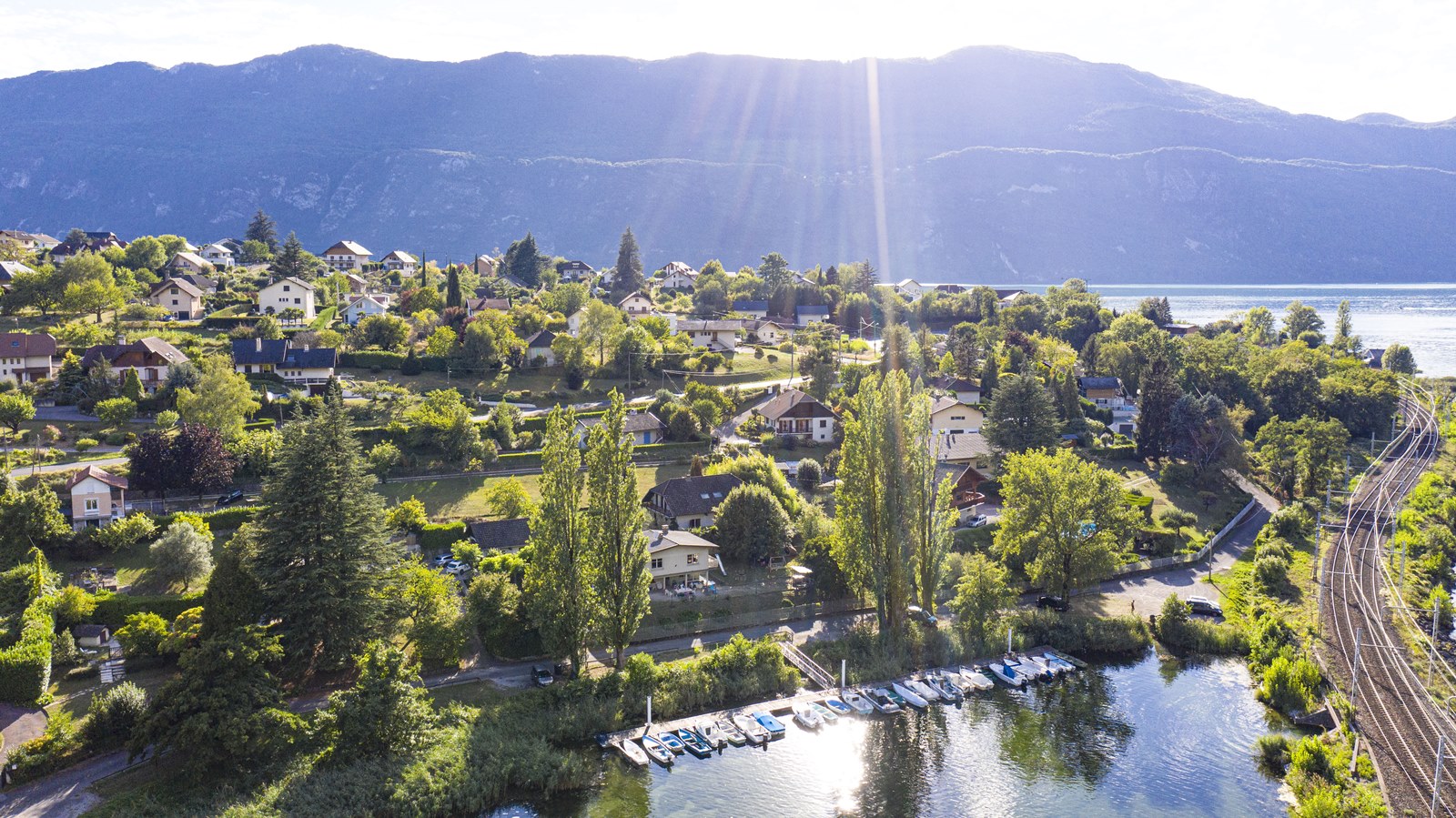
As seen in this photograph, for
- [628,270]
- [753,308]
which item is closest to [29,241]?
[628,270]

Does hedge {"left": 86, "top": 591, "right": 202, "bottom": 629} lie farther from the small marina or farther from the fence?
the fence

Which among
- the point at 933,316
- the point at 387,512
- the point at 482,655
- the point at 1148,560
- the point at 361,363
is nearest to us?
the point at 482,655

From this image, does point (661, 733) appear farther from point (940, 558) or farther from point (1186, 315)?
point (1186, 315)

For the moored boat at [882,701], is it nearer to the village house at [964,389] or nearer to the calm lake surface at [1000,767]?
the calm lake surface at [1000,767]

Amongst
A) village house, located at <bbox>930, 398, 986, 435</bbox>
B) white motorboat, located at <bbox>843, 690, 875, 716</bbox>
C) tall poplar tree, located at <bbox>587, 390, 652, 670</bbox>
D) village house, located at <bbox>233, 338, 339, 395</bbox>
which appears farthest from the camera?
village house, located at <bbox>930, 398, 986, 435</bbox>

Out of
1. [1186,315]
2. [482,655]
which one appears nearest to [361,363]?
[482,655]

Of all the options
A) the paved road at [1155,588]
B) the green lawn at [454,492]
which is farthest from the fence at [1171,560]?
the green lawn at [454,492]

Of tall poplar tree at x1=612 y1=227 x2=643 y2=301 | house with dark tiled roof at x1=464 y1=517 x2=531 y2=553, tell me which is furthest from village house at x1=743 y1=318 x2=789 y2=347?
house with dark tiled roof at x1=464 y1=517 x2=531 y2=553

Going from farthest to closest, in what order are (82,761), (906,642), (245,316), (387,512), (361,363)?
(245,316) → (361,363) → (387,512) → (906,642) → (82,761)

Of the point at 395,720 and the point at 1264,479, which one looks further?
the point at 1264,479
